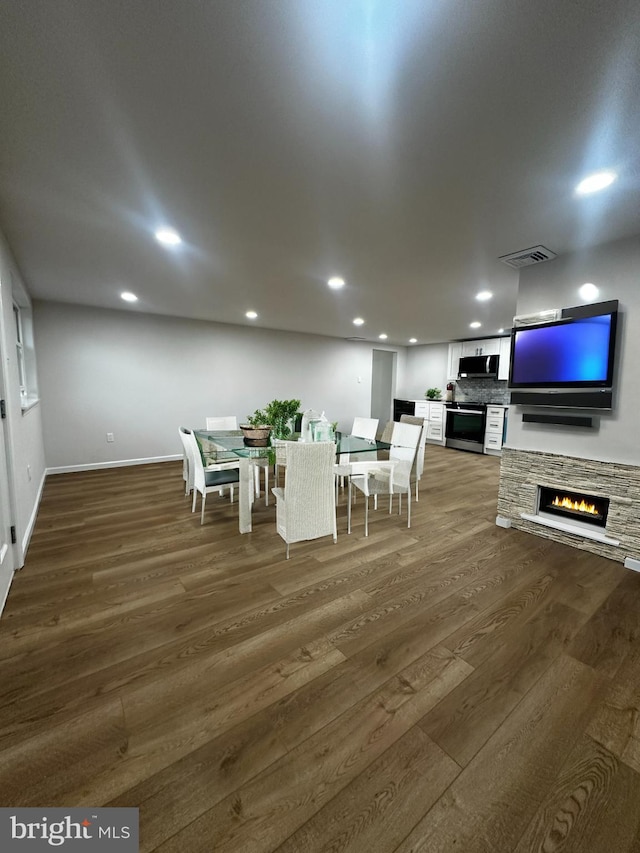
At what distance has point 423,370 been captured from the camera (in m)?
8.65

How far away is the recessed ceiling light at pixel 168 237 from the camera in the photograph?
99.2 inches

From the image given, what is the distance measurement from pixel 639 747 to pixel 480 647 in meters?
0.63

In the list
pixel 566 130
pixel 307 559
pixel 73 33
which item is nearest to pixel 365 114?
pixel 566 130

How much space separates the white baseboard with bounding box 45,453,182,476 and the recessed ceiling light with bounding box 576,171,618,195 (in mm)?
6031

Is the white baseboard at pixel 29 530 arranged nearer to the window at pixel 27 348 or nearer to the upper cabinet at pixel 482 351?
the window at pixel 27 348

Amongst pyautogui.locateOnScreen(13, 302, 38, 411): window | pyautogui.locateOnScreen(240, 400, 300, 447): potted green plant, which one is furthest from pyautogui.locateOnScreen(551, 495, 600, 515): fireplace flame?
pyautogui.locateOnScreen(13, 302, 38, 411): window

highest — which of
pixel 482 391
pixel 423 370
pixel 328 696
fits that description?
pixel 423 370

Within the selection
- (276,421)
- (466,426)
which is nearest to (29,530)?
(276,421)

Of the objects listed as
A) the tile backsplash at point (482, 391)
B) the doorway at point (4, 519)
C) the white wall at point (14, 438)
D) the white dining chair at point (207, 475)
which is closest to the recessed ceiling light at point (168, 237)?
the white wall at point (14, 438)

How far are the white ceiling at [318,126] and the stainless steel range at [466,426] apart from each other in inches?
184

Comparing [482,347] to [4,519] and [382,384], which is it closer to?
[382,384]

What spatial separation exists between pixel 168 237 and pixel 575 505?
4.17m

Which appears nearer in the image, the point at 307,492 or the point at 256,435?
the point at 307,492

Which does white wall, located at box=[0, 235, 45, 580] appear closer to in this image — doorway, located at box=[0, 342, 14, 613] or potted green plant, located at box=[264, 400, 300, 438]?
doorway, located at box=[0, 342, 14, 613]
